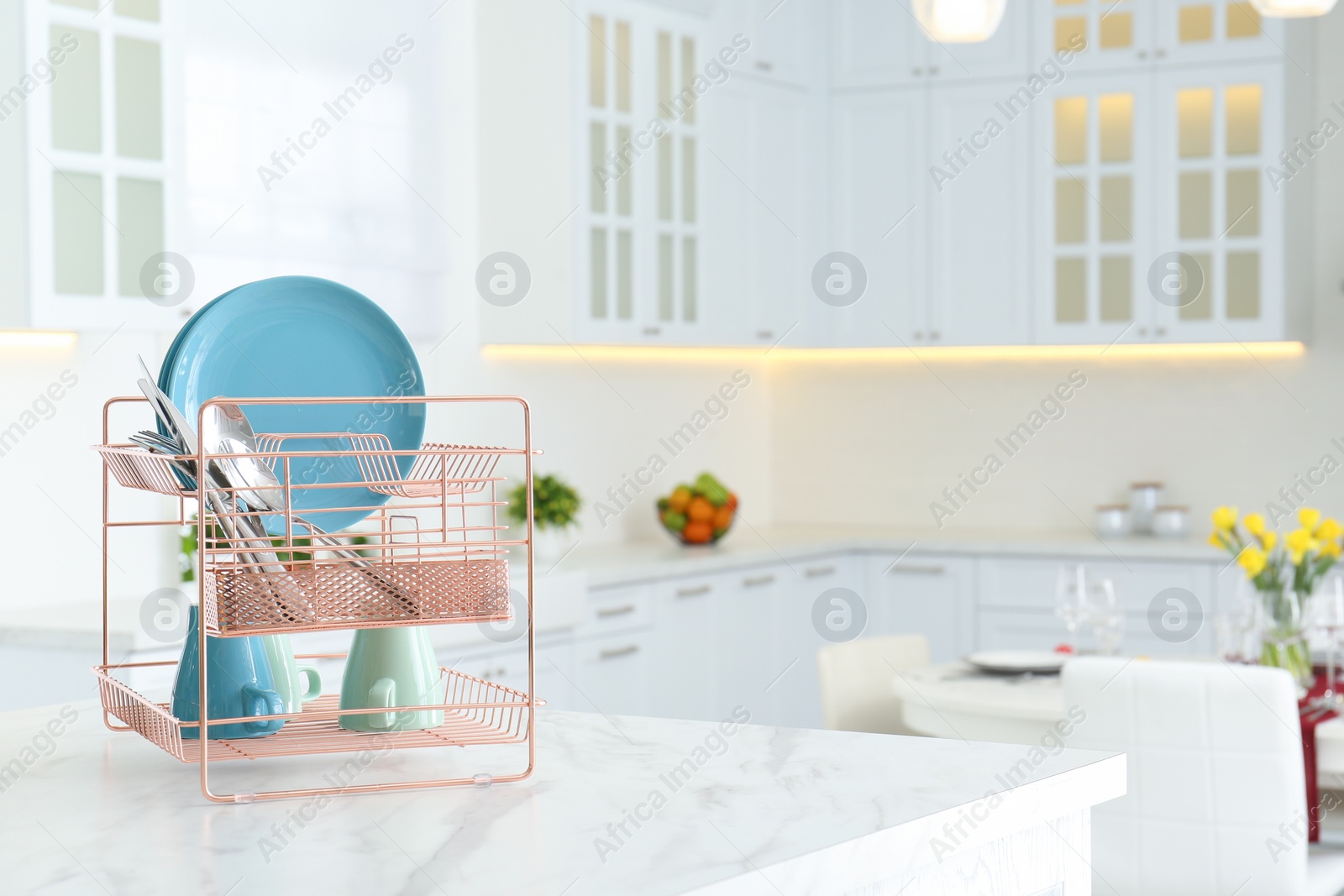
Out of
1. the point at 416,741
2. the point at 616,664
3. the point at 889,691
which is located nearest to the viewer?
the point at 416,741

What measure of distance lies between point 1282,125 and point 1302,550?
2255mm

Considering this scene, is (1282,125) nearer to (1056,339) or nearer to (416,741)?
(1056,339)

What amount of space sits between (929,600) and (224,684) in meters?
3.70

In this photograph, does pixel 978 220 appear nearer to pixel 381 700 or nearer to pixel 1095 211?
pixel 1095 211

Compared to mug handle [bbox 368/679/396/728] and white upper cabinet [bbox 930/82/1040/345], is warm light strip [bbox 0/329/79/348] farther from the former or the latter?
white upper cabinet [bbox 930/82/1040/345]

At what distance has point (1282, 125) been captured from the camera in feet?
14.6

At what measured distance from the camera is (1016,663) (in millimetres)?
2844

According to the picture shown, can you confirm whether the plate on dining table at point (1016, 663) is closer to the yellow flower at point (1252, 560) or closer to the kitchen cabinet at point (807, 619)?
the yellow flower at point (1252, 560)

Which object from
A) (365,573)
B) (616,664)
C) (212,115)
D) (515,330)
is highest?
(212,115)

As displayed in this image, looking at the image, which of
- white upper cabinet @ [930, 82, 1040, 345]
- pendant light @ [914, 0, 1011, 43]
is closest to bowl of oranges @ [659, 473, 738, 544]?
white upper cabinet @ [930, 82, 1040, 345]

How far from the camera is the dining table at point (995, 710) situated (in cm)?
239

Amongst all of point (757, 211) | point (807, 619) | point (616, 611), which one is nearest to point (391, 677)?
point (616, 611)

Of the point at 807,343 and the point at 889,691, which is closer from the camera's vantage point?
the point at 889,691

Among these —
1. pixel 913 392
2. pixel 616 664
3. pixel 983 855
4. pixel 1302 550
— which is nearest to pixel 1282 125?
pixel 913 392
